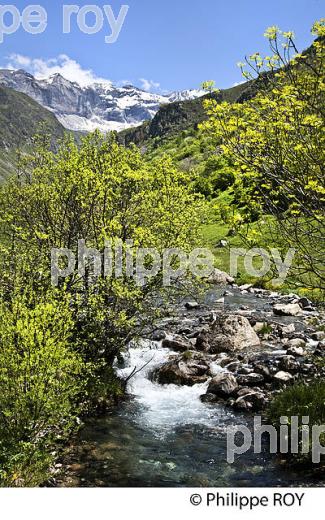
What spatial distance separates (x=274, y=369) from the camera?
18547mm

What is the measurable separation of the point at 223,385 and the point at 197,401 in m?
1.17

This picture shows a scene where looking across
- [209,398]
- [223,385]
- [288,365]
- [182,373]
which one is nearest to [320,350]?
[288,365]

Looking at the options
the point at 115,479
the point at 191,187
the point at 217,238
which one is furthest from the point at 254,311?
the point at 217,238

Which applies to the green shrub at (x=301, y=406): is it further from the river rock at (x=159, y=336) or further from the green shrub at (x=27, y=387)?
the river rock at (x=159, y=336)

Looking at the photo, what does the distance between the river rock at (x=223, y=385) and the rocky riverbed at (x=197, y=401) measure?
38 mm

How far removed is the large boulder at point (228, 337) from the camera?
21703mm

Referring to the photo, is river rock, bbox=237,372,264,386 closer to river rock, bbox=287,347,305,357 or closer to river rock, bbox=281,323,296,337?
river rock, bbox=287,347,305,357

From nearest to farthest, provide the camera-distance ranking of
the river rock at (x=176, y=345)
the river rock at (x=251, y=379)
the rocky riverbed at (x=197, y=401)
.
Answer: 1. the rocky riverbed at (x=197, y=401)
2. the river rock at (x=251, y=379)
3. the river rock at (x=176, y=345)

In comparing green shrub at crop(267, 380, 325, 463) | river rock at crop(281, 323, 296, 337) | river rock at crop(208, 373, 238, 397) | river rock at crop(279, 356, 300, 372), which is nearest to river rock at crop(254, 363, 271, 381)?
river rock at crop(279, 356, 300, 372)

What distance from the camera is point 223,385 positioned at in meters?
17.3

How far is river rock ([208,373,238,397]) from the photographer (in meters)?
17.1

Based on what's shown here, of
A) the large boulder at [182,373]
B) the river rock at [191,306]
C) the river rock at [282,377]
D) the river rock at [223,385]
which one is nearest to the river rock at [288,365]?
the river rock at [282,377]

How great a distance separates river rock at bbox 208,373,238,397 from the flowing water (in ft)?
1.80
